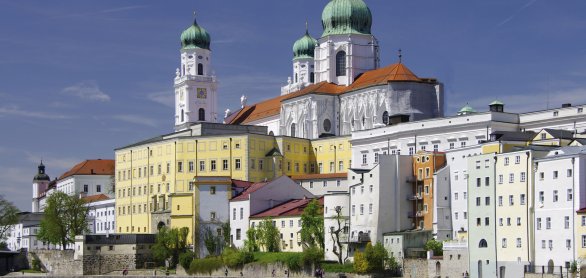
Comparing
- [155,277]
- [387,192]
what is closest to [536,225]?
[387,192]

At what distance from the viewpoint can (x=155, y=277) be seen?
98688mm

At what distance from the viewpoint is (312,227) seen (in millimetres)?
94562

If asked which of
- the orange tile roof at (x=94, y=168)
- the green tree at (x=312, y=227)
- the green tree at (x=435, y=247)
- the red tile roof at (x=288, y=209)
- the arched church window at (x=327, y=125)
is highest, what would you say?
the arched church window at (x=327, y=125)

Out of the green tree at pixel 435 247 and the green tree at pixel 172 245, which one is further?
the green tree at pixel 172 245

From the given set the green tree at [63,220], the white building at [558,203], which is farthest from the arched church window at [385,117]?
the white building at [558,203]

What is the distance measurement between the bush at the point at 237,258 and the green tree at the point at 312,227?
5117 millimetres

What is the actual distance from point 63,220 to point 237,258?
35148 mm

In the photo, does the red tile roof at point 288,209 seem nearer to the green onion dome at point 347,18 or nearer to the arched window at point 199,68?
the green onion dome at point 347,18

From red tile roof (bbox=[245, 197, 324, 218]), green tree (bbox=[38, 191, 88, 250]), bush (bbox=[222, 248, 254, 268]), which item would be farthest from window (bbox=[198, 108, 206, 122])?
bush (bbox=[222, 248, 254, 268])

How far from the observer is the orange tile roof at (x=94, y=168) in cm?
17654

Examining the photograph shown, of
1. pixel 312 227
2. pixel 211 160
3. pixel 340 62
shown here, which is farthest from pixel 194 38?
pixel 312 227

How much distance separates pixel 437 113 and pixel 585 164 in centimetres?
4864

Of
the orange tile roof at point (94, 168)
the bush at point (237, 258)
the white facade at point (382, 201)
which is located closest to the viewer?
the white facade at point (382, 201)

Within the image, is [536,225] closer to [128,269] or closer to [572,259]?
[572,259]
